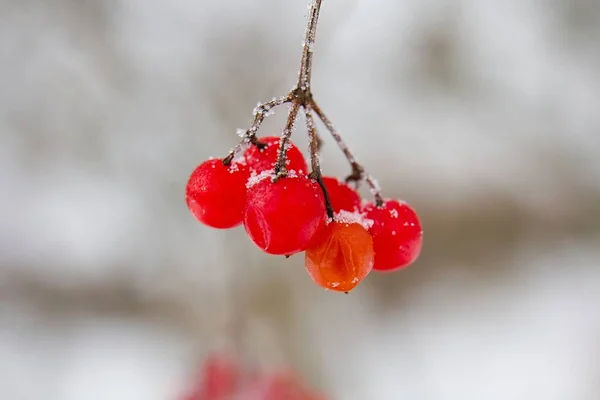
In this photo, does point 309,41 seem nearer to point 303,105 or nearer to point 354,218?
point 303,105

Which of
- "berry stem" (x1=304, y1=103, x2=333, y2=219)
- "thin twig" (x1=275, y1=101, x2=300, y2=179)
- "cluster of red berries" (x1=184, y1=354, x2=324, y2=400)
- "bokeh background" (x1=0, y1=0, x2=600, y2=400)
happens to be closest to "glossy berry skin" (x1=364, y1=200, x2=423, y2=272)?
"berry stem" (x1=304, y1=103, x2=333, y2=219)

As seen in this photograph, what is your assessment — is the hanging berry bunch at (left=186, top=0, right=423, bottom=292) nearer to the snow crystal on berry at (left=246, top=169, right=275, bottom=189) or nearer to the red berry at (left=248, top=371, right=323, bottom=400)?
the snow crystal on berry at (left=246, top=169, right=275, bottom=189)

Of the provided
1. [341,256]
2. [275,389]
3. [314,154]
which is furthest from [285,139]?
[275,389]

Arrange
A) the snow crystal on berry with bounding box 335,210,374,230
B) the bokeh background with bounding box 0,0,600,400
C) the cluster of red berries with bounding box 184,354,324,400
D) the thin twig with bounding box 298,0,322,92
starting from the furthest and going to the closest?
the bokeh background with bounding box 0,0,600,400, the cluster of red berries with bounding box 184,354,324,400, the snow crystal on berry with bounding box 335,210,374,230, the thin twig with bounding box 298,0,322,92

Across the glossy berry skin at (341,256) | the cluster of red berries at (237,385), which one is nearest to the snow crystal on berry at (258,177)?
the glossy berry skin at (341,256)

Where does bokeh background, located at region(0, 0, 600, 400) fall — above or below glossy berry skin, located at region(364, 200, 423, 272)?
above

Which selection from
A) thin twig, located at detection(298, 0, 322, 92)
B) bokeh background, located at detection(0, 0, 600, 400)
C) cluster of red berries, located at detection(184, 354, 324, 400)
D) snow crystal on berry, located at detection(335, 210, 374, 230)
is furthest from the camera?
bokeh background, located at detection(0, 0, 600, 400)

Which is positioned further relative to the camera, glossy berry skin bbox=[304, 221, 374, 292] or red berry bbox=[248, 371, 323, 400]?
red berry bbox=[248, 371, 323, 400]

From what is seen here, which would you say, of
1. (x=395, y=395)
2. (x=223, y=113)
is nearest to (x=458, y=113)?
(x=223, y=113)
